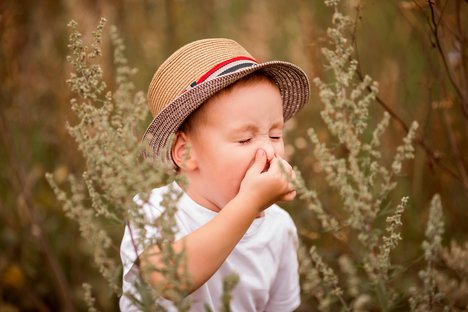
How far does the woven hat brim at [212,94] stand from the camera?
177 cm

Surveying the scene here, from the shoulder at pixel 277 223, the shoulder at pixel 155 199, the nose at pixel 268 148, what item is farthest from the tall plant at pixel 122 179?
the shoulder at pixel 277 223

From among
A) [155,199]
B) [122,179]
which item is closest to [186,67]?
[155,199]

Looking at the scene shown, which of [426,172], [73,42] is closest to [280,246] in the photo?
[73,42]

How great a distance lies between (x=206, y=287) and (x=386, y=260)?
1.98 feet

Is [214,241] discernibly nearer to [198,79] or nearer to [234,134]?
[234,134]

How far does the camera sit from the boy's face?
5.81ft

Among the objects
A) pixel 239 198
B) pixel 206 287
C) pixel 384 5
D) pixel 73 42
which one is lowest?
pixel 206 287

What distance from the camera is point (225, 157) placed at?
179 centimetres

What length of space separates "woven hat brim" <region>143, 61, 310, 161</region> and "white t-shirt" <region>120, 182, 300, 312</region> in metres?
0.17

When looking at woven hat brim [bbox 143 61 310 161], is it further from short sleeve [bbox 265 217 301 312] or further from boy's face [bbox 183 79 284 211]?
short sleeve [bbox 265 217 301 312]

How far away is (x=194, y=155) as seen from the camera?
73.7 inches

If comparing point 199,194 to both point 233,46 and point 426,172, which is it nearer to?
point 233,46

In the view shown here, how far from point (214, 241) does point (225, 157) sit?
290 millimetres

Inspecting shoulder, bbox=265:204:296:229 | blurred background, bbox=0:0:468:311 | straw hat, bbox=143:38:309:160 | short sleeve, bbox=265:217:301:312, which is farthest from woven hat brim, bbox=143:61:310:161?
blurred background, bbox=0:0:468:311
